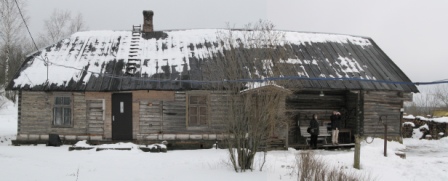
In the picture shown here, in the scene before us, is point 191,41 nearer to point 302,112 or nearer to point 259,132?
point 302,112

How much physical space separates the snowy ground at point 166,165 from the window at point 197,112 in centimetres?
144

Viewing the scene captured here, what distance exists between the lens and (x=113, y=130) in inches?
636

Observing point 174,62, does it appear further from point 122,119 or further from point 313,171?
point 313,171

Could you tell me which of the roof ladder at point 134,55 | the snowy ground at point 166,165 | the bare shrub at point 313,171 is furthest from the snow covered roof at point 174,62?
the bare shrub at point 313,171

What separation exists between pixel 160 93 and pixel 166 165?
510cm

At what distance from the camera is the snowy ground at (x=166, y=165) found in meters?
9.85

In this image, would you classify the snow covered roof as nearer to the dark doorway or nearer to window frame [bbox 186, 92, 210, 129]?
window frame [bbox 186, 92, 210, 129]

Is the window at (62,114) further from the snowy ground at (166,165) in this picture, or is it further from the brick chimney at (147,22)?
the brick chimney at (147,22)

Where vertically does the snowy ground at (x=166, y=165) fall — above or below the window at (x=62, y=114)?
below

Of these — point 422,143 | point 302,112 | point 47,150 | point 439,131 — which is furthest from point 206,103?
point 439,131

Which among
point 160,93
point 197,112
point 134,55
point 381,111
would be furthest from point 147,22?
point 381,111

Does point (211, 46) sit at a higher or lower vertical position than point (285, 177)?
higher

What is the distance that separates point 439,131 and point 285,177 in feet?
54.3

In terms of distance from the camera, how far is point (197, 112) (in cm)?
1633
